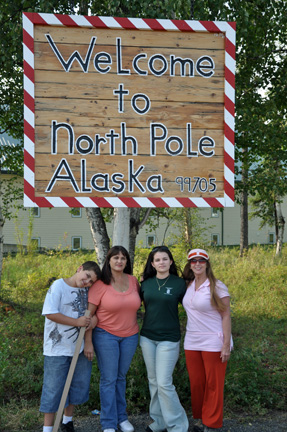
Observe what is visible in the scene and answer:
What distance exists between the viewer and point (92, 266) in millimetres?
4258

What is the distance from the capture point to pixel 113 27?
14.2 ft

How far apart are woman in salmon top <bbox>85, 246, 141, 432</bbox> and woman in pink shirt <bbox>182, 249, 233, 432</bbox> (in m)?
0.57

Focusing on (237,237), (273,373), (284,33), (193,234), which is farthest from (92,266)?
(237,237)

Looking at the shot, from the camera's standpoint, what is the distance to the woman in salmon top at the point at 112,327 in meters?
4.33

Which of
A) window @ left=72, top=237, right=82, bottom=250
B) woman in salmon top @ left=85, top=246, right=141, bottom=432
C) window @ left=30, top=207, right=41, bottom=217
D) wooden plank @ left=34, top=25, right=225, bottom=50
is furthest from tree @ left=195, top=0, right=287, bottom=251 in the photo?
window @ left=72, top=237, right=82, bottom=250

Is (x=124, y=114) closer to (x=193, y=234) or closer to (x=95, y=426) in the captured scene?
(x=95, y=426)

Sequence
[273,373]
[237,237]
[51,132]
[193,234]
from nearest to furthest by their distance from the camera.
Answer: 1. [51,132]
2. [273,373]
3. [193,234]
4. [237,237]

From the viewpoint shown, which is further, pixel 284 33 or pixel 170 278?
pixel 284 33

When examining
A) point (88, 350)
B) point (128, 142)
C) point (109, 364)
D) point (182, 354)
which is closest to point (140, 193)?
point (128, 142)

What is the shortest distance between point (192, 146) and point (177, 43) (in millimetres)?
1005

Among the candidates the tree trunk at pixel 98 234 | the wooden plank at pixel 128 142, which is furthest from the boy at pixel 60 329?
the tree trunk at pixel 98 234

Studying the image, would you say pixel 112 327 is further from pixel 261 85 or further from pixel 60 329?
pixel 261 85

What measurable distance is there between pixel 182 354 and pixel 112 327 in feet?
6.79

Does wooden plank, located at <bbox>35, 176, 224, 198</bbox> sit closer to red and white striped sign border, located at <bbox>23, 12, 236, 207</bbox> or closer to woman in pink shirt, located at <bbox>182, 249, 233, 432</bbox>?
red and white striped sign border, located at <bbox>23, 12, 236, 207</bbox>
